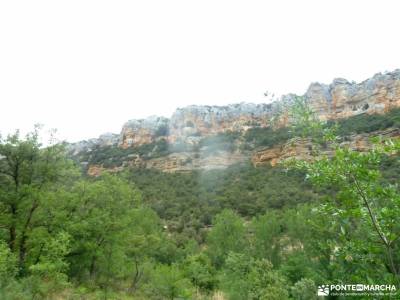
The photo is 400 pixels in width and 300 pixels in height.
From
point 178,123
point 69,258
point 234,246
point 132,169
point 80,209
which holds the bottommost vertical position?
point 234,246

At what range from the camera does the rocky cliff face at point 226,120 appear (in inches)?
2552

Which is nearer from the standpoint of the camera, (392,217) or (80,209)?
(392,217)

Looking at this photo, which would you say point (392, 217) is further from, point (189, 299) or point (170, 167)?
point (170, 167)

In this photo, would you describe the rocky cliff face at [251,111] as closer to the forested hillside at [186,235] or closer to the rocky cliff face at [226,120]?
the rocky cliff face at [226,120]

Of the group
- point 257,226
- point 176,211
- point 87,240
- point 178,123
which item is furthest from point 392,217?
point 178,123

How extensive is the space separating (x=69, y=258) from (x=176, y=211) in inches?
980

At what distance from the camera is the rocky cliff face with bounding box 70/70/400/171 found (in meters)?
64.8

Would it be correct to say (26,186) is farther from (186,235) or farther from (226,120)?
(226,120)

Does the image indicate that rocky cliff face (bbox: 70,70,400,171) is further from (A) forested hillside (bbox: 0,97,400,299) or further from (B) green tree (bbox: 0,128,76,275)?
(B) green tree (bbox: 0,128,76,275)

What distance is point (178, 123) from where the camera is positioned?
86.3m

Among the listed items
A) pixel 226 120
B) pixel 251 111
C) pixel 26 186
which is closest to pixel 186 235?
pixel 26 186

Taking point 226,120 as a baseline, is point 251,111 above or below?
above

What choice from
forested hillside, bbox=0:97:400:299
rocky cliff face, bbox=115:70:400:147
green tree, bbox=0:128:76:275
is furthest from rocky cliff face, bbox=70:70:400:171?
green tree, bbox=0:128:76:275

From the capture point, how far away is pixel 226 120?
84.3m
